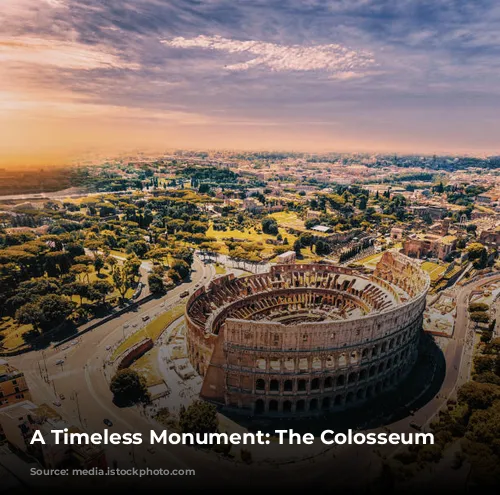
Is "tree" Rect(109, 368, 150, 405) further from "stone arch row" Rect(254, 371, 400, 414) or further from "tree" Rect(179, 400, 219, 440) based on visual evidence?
"stone arch row" Rect(254, 371, 400, 414)

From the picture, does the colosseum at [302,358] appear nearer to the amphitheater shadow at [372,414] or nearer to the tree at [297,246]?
the amphitheater shadow at [372,414]

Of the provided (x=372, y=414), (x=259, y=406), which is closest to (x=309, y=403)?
(x=259, y=406)

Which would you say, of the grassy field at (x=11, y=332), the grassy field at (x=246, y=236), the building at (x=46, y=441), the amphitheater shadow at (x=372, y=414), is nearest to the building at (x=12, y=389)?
the building at (x=46, y=441)

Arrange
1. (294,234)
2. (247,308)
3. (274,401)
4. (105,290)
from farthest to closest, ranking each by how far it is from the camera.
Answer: (294,234) → (105,290) → (247,308) → (274,401)

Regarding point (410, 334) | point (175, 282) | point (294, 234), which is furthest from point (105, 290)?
point (294, 234)

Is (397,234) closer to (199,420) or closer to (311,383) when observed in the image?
(311,383)

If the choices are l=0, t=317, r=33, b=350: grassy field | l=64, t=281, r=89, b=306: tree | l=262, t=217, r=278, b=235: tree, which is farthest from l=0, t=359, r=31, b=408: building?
l=262, t=217, r=278, b=235: tree

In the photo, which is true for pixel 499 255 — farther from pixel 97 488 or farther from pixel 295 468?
pixel 97 488
